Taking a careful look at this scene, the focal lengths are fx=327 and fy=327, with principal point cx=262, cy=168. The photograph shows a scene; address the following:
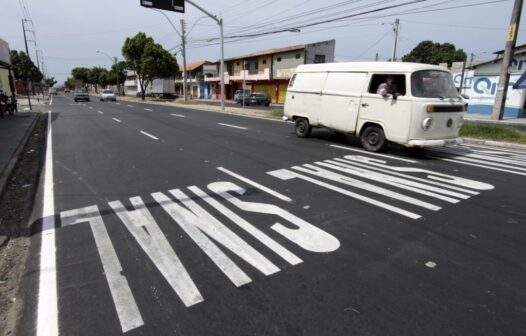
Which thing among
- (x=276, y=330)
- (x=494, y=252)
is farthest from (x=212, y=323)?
(x=494, y=252)

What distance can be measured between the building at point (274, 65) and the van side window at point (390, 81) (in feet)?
91.1

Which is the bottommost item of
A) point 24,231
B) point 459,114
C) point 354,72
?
point 24,231

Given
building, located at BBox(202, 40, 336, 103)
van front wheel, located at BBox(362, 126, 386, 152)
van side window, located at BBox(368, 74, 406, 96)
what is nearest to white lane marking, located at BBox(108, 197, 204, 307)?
van front wheel, located at BBox(362, 126, 386, 152)

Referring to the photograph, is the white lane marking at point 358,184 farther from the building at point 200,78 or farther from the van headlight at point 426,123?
the building at point 200,78

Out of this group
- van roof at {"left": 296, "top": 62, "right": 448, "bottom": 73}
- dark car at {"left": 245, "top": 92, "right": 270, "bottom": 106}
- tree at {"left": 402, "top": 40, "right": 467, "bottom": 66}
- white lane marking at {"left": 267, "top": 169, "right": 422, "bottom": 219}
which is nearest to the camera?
white lane marking at {"left": 267, "top": 169, "right": 422, "bottom": 219}

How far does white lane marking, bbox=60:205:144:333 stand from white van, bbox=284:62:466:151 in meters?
7.09

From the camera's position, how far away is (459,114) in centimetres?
852

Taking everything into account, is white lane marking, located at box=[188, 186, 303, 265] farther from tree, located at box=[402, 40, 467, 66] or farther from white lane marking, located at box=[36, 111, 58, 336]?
tree, located at box=[402, 40, 467, 66]

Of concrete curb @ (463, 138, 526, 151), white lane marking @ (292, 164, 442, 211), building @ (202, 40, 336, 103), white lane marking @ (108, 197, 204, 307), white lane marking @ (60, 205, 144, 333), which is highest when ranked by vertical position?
building @ (202, 40, 336, 103)

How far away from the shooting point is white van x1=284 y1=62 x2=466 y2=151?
8047 mm

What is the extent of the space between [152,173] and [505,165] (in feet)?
26.9

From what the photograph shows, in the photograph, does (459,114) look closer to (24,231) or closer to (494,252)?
(494,252)

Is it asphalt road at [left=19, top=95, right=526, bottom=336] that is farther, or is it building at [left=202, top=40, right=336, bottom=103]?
building at [left=202, top=40, right=336, bottom=103]

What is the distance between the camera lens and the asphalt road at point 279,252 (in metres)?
2.62
